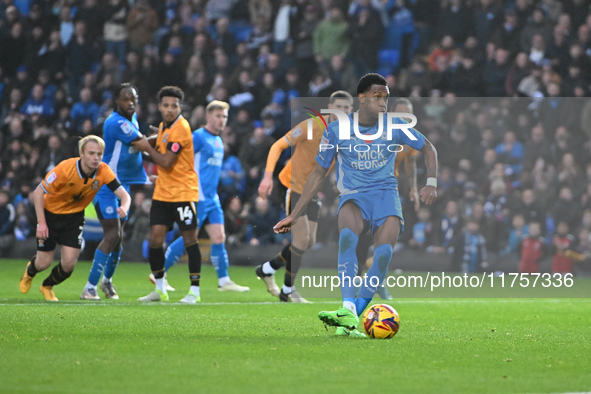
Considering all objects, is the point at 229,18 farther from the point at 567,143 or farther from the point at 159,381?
the point at 159,381

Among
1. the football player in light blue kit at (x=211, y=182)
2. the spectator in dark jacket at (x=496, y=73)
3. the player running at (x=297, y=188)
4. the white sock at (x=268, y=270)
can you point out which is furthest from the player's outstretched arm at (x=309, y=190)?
the spectator in dark jacket at (x=496, y=73)

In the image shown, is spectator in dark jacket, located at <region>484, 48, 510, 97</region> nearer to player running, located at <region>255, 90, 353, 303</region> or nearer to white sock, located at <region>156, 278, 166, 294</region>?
player running, located at <region>255, 90, 353, 303</region>

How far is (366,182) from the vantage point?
733 centimetres

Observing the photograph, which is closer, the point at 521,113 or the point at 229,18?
the point at 521,113

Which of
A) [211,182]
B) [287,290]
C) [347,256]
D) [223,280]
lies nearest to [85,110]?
[211,182]

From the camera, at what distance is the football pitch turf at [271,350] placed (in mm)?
4883

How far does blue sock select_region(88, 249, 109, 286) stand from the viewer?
33.3ft

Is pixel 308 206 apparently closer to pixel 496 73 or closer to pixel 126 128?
pixel 126 128

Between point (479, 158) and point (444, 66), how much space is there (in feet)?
13.3

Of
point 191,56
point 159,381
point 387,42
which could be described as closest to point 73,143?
point 191,56

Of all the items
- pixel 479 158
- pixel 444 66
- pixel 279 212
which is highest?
pixel 444 66

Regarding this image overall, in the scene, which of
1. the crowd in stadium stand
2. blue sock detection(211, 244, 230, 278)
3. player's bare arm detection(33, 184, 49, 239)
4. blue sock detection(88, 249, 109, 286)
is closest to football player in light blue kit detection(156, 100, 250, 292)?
blue sock detection(211, 244, 230, 278)

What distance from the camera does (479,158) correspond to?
47.7 ft

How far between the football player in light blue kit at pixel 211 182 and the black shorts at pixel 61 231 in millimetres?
1647
